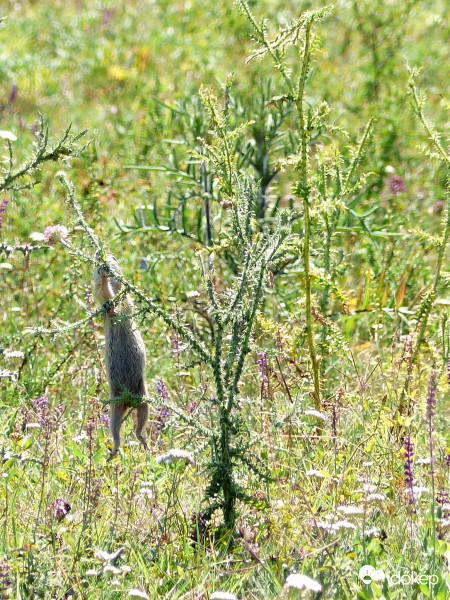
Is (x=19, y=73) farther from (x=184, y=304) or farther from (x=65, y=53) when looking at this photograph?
(x=184, y=304)

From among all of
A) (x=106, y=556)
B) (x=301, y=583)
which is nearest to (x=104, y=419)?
(x=106, y=556)

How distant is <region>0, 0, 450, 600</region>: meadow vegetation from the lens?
3.01 m

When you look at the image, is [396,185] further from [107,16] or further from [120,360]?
[107,16]

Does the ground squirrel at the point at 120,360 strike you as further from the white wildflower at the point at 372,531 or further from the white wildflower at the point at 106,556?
the white wildflower at the point at 372,531

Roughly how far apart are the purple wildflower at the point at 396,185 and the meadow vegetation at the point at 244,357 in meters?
0.03

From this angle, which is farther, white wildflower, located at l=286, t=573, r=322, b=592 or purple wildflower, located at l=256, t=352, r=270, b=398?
purple wildflower, located at l=256, t=352, r=270, b=398

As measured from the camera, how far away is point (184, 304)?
20.4ft

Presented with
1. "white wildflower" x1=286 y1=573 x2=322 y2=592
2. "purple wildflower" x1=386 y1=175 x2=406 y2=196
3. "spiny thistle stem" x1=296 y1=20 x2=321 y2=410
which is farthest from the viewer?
"purple wildflower" x1=386 y1=175 x2=406 y2=196
